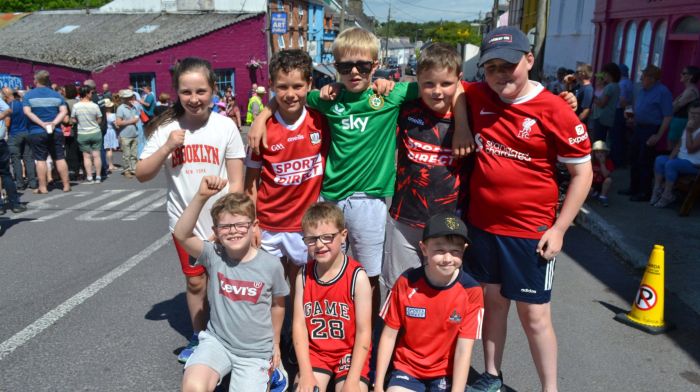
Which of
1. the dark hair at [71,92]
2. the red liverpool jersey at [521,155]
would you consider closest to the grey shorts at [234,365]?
the red liverpool jersey at [521,155]

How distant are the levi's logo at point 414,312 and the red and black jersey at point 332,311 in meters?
0.33

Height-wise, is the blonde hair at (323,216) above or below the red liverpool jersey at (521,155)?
below

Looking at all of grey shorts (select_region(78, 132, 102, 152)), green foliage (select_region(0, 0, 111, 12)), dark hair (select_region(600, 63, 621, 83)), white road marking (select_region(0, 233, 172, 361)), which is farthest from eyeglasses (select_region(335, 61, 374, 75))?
green foliage (select_region(0, 0, 111, 12))

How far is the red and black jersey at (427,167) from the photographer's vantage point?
3.20 meters

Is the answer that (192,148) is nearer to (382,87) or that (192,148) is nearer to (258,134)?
(258,134)

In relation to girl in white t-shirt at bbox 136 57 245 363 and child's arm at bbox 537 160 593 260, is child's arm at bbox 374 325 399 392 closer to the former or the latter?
child's arm at bbox 537 160 593 260

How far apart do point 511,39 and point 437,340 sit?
1668 millimetres

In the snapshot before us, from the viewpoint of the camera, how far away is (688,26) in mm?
10633

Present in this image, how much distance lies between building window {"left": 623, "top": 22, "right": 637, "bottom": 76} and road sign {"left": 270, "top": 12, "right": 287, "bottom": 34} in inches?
732

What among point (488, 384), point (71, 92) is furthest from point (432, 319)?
point (71, 92)

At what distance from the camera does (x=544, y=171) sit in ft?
9.50

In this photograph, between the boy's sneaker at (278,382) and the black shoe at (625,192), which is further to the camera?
the black shoe at (625,192)

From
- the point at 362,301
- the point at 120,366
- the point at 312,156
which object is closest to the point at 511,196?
the point at 362,301

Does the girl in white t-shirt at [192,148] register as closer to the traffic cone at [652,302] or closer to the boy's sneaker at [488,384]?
the boy's sneaker at [488,384]
